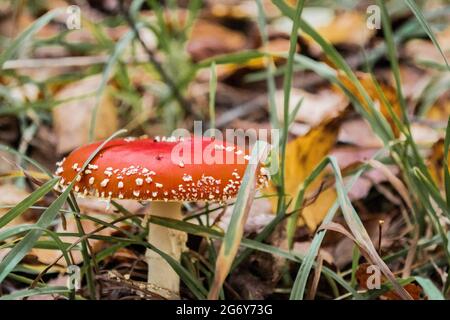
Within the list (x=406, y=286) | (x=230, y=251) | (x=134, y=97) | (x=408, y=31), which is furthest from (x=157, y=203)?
(x=408, y=31)

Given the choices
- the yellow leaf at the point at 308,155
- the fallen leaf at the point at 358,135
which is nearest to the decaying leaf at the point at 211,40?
the fallen leaf at the point at 358,135

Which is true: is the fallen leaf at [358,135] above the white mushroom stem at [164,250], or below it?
above

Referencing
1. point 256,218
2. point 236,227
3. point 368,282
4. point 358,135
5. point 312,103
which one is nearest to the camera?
point 236,227

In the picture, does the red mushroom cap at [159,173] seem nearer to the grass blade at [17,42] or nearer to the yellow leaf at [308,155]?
the grass blade at [17,42]

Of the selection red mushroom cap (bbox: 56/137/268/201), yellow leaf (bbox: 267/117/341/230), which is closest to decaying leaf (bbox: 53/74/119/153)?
yellow leaf (bbox: 267/117/341/230)

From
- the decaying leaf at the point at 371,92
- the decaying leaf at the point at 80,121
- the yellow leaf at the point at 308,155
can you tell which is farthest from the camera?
the decaying leaf at the point at 80,121

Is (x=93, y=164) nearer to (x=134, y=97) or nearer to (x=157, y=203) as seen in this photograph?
(x=157, y=203)

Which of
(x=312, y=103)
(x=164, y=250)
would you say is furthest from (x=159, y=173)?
(x=312, y=103)

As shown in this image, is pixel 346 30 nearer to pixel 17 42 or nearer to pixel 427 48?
pixel 427 48

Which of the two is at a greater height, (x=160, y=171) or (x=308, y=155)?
(x=308, y=155)
